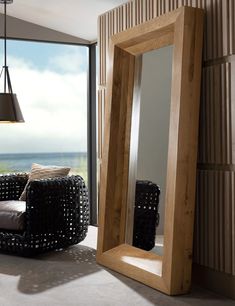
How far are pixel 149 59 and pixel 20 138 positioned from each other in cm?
281

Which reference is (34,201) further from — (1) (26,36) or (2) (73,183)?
(1) (26,36)

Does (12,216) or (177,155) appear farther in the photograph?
(12,216)

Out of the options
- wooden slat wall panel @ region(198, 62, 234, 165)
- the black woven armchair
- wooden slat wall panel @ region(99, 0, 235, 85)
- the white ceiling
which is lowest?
the black woven armchair

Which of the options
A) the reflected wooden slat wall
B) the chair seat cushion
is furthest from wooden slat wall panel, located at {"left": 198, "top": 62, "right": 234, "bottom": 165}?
the chair seat cushion

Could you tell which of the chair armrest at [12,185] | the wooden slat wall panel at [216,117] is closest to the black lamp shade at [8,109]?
the chair armrest at [12,185]

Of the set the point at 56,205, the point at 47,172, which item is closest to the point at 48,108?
the point at 47,172

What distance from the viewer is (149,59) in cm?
378

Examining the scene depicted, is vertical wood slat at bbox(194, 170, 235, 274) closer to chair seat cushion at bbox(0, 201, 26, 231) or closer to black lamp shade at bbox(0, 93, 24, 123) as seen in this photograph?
chair seat cushion at bbox(0, 201, 26, 231)

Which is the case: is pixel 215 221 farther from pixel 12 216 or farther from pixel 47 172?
pixel 47 172

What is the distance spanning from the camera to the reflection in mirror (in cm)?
358

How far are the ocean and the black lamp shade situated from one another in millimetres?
1139

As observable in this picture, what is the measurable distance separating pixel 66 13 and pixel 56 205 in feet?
6.43

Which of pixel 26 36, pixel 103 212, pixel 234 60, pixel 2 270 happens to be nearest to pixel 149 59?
pixel 234 60

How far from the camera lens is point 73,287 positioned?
3369 millimetres
